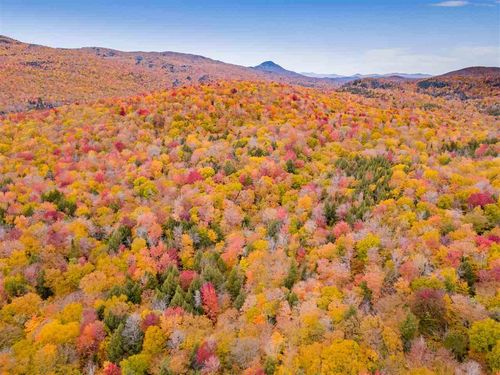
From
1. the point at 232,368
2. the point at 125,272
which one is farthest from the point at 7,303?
the point at 232,368

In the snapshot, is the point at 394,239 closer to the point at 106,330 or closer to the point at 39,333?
the point at 106,330

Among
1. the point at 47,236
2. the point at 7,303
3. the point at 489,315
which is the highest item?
the point at 489,315

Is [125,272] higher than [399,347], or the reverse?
[399,347]

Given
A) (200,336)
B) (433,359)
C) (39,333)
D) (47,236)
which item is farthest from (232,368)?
(47,236)

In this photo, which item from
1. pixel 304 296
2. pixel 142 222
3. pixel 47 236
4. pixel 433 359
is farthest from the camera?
pixel 142 222

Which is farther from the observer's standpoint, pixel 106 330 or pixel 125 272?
pixel 125 272

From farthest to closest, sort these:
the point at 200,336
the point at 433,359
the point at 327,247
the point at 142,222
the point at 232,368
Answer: the point at 142,222 < the point at 327,247 < the point at 200,336 < the point at 232,368 < the point at 433,359
